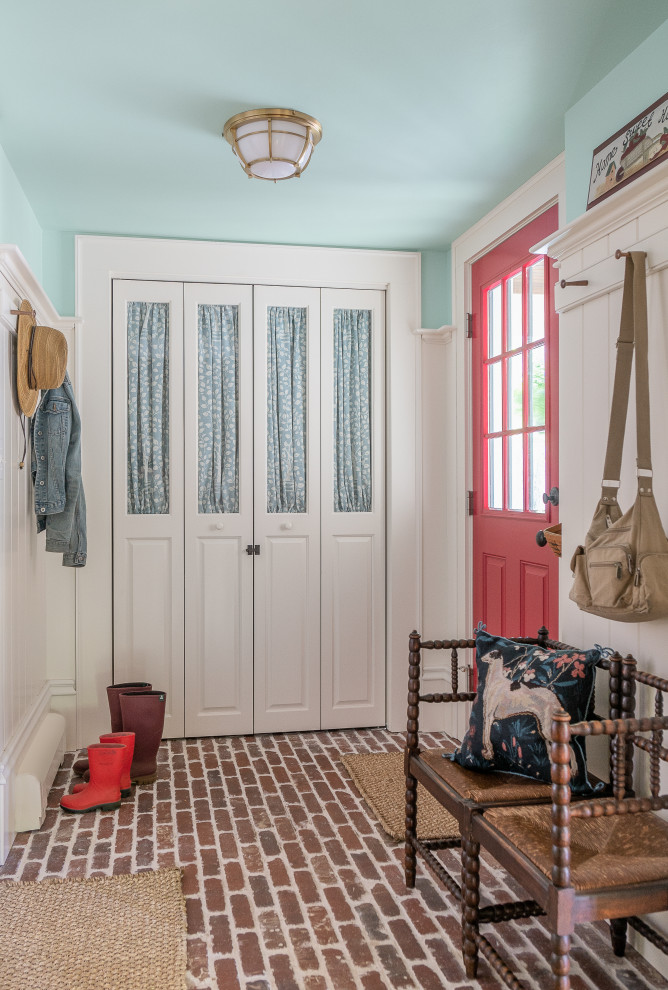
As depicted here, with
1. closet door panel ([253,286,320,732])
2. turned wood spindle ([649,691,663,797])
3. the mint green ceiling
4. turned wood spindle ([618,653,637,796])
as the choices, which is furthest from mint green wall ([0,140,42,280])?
turned wood spindle ([649,691,663,797])

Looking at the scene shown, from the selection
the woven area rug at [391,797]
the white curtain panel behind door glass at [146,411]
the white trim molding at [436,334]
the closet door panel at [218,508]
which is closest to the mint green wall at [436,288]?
the white trim molding at [436,334]

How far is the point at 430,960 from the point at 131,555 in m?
2.40

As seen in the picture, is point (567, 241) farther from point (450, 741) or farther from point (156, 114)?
point (450, 741)

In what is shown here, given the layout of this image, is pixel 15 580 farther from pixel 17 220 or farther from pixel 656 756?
pixel 656 756

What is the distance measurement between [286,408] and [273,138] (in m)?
1.61

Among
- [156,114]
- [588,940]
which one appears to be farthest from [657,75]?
[588,940]

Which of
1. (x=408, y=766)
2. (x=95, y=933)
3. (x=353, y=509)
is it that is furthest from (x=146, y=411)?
(x=95, y=933)

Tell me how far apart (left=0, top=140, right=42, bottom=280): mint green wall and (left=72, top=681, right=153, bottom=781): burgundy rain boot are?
1908mm

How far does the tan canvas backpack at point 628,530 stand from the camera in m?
1.90

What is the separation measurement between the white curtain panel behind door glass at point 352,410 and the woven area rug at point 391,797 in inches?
49.7

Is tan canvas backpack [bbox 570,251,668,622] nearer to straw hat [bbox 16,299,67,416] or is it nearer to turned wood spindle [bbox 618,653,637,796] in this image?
turned wood spindle [bbox 618,653,637,796]

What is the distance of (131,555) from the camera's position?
392 cm

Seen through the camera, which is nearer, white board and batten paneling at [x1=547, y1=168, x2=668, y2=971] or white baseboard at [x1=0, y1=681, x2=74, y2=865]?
white board and batten paneling at [x1=547, y1=168, x2=668, y2=971]

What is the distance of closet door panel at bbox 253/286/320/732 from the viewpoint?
4043 mm
